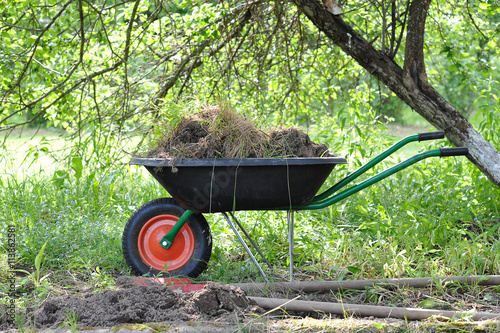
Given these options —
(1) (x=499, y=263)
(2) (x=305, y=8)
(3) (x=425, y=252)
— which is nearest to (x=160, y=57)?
(2) (x=305, y=8)

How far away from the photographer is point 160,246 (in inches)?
113

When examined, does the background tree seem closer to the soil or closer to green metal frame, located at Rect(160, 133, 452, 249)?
green metal frame, located at Rect(160, 133, 452, 249)

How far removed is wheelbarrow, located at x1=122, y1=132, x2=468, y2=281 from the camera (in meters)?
2.49

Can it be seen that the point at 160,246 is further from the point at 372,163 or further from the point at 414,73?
the point at 414,73

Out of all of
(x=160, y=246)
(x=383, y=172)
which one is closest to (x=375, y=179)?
(x=383, y=172)

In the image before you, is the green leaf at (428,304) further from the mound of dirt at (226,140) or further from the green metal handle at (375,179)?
the mound of dirt at (226,140)

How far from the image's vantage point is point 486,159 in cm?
303

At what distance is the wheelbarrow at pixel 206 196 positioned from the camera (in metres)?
2.49

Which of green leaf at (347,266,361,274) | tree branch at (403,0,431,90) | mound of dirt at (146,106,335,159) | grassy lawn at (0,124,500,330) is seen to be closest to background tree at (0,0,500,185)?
tree branch at (403,0,431,90)

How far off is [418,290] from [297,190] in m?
0.81

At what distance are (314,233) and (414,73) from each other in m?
1.24

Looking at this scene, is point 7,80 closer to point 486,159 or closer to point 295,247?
point 295,247

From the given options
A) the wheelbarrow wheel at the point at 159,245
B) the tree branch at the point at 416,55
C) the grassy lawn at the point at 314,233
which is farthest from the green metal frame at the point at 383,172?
the tree branch at the point at 416,55

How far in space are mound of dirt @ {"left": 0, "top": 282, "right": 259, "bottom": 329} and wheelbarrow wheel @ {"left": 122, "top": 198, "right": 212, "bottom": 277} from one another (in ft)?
1.69
